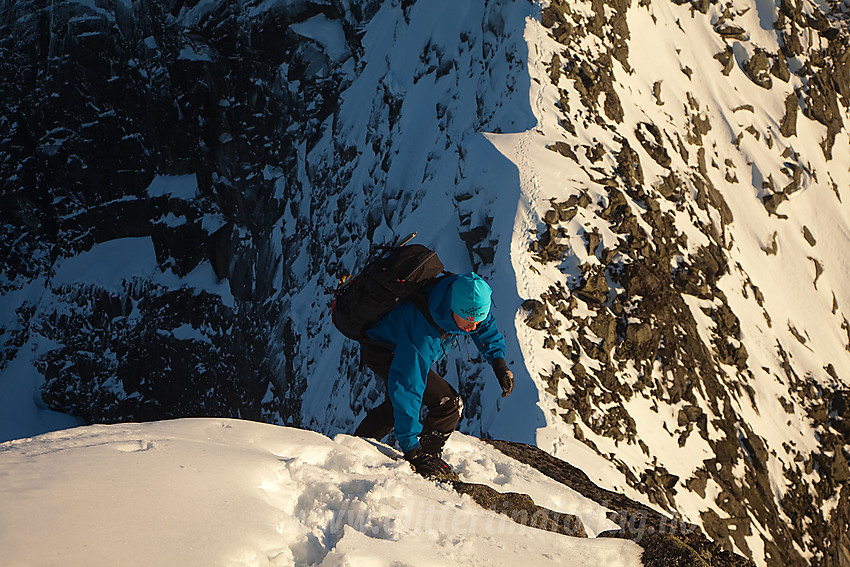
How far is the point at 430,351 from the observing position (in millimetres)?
4676

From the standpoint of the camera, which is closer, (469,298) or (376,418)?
(469,298)

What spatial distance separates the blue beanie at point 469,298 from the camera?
4.48 m

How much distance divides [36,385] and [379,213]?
33.2 meters

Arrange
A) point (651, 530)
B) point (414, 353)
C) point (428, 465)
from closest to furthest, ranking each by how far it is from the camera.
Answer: point (651, 530), point (428, 465), point (414, 353)

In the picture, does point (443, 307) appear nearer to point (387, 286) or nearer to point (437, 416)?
point (387, 286)

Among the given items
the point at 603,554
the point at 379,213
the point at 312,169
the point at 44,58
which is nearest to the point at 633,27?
the point at 379,213

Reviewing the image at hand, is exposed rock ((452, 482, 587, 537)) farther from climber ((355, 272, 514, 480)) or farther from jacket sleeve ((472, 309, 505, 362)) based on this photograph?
jacket sleeve ((472, 309, 505, 362))

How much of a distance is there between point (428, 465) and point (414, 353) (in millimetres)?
730

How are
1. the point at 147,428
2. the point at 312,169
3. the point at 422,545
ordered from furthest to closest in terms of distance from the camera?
the point at 312,169 < the point at 147,428 < the point at 422,545

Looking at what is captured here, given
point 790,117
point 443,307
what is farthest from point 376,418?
point 790,117

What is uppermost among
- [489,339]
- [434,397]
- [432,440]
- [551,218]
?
[489,339]

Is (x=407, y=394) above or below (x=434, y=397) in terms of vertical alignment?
above

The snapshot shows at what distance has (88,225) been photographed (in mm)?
42750

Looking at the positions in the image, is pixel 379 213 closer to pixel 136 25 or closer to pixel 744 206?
pixel 744 206
